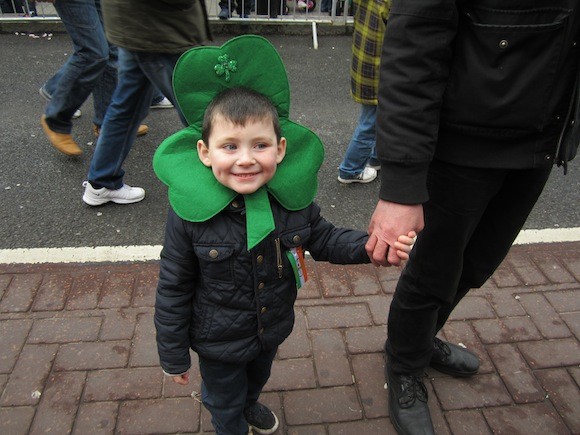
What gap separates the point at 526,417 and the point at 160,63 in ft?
8.96

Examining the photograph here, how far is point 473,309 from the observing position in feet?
9.53

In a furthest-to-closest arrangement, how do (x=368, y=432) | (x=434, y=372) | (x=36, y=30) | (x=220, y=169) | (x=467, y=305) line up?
(x=36, y=30) < (x=467, y=305) < (x=434, y=372) < (x=368, y=432) < (x=220, y=169)

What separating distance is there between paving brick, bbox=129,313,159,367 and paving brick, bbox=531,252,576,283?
2.36 meters

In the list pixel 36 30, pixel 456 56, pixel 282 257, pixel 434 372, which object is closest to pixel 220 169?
pixel 282 257

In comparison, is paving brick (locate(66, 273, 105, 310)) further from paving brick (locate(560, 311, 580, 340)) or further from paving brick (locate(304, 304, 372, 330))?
paving brick (locate(560, 311, 580, 340))

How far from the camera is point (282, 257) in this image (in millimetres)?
1689

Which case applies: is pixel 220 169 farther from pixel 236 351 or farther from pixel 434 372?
pixel 434 372

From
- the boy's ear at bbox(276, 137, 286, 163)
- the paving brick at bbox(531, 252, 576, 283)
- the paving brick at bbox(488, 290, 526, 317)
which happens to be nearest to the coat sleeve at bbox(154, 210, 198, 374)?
the boy's ear at bbox(276, 137, 286, 163)

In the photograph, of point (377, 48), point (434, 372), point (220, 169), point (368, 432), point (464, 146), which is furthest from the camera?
point (377, 48)

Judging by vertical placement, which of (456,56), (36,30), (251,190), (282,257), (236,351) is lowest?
(36,30)

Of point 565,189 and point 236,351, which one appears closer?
point 236,351

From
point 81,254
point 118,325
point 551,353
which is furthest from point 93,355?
point 551,353

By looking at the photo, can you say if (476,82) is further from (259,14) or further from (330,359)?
(259,14)

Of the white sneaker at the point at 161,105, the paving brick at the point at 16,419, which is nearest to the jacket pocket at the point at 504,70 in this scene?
the paving brick at the point at 16,419
